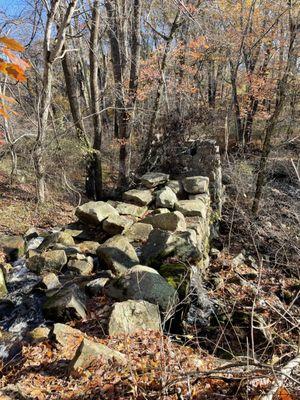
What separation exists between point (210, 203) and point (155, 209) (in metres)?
2.02

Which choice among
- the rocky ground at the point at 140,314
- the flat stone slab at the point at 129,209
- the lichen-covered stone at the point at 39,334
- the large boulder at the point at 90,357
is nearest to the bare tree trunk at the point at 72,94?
the rocky ground at the point at 140,314

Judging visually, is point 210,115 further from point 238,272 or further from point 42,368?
point 42,368

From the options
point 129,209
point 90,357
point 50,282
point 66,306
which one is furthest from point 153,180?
point 90,357

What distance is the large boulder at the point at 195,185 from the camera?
815 cm

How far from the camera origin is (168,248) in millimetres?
5379

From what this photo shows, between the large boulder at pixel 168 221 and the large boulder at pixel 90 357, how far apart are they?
306 centimetres

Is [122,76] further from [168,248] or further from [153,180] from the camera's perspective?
[168,248]

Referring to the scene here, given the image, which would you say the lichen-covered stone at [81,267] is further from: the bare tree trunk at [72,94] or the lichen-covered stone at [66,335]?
the bare tree trunk at [72,94]

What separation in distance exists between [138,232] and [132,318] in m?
2.60

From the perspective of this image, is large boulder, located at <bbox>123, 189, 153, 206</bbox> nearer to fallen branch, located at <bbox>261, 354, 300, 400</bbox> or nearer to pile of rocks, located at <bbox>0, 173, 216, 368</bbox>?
pile of rocks, located at <bbox>0, 173, 216, 368</bbox>

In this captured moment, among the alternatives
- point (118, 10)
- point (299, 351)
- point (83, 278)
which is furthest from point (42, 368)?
point (118, 10)

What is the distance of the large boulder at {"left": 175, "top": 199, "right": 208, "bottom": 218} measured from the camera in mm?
7047

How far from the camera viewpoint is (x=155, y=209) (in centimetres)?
748

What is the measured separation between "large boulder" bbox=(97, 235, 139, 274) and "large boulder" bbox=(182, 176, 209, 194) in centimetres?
311
